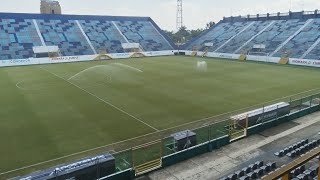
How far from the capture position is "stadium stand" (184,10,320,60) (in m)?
60.4

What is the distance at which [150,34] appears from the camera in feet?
283

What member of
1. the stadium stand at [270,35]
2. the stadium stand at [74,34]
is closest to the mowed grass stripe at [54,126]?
the stadium stand at [74,34]

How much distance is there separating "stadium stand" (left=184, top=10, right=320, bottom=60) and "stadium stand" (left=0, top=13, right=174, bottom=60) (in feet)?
42.4

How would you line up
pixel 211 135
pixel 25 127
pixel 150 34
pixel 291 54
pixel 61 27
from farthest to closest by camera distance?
pixel 150 34, pixel 61 27, pixel 291 54, pixel 25 127, pixel 211 135

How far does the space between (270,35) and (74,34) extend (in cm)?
4952

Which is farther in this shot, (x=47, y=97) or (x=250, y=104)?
(x=47, y=97)

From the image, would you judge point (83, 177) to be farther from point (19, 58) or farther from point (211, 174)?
point (19, 58)

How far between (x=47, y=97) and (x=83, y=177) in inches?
746

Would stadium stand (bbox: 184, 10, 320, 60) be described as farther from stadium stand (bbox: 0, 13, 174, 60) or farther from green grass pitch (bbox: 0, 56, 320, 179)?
green grass pitch (bbox: 0, 56, 320, 179)

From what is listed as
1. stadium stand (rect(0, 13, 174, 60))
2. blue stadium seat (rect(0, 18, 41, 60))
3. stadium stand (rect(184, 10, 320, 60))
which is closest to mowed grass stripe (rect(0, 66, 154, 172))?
blue stadium seat (rect(0, 18, 41, 60))

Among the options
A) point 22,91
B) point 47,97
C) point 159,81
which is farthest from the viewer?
point 159,81

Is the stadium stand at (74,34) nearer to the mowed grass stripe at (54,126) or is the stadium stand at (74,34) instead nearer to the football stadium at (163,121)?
the football stadium at (163,121)

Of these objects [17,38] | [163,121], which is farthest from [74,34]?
[163,121]

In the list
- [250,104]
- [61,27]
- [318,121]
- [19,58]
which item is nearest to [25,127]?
[250,104]
